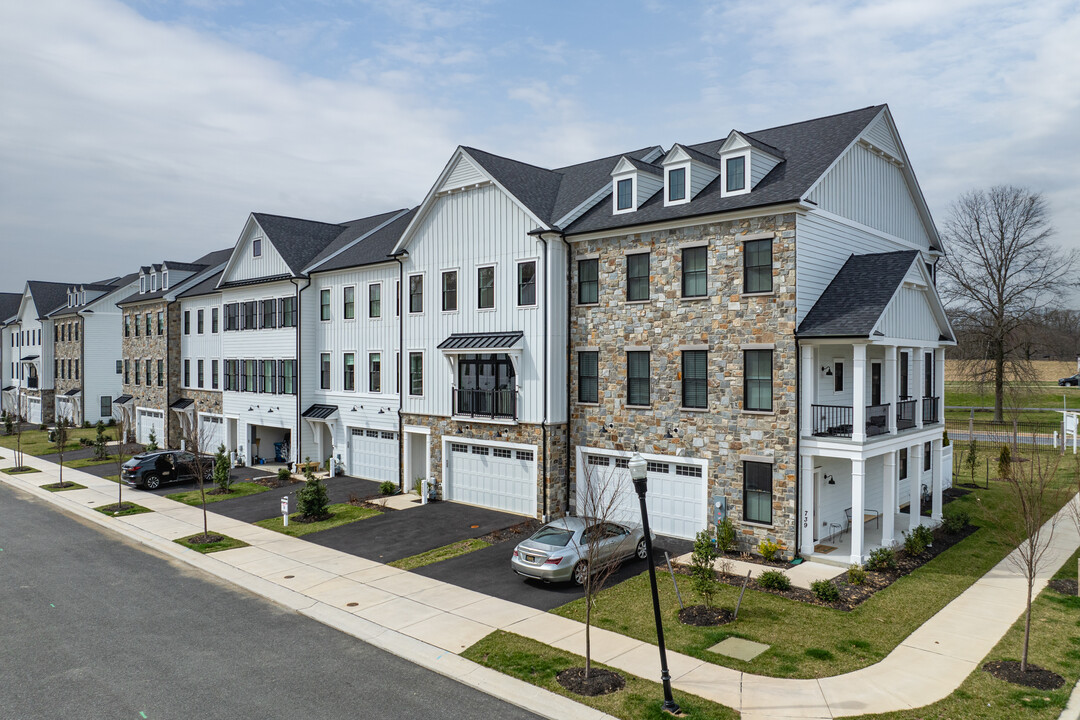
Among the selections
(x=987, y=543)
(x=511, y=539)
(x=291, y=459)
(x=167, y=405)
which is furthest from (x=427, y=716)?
(x=167, y=405)

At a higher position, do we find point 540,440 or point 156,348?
point 156,348

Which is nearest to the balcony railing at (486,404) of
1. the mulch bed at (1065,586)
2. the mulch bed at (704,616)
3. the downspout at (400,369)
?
A: the downspout at (400,369)

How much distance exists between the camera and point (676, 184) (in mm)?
21641

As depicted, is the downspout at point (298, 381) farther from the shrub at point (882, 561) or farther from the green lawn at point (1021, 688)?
the green lawn at point (1021, 688)

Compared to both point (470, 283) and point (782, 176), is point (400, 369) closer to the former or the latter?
point (470, 283)

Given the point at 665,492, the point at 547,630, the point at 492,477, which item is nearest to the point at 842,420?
the point at 665,492

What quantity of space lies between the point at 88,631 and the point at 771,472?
1705 cm

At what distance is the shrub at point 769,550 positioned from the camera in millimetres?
18453

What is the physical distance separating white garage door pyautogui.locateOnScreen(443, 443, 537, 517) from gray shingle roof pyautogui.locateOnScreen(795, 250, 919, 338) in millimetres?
10480

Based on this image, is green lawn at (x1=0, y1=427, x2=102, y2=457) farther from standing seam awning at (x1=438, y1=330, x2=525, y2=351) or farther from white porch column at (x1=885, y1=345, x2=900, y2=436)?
white porch column at (x1=885, y1=345, x2=900, y2=436)

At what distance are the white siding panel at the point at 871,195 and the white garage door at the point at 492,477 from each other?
1284 centimetres

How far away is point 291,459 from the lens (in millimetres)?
34906

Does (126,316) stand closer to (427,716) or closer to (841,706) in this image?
(427,716)

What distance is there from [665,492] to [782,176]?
10.3 meters
